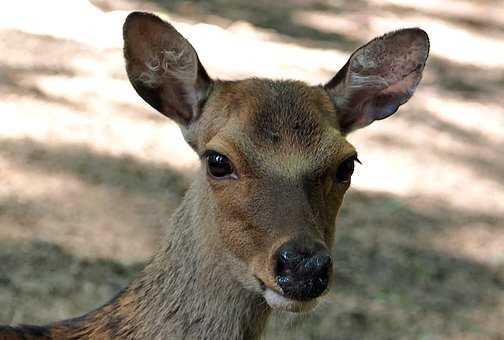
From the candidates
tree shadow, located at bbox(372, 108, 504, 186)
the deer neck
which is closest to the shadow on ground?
tree shadow, located at bbox(372, 108, 504, 186)

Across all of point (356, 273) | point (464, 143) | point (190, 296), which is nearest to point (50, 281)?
point (356, 273)

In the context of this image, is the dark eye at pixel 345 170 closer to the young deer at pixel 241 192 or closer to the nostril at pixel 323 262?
the young deer at pixel 241 192

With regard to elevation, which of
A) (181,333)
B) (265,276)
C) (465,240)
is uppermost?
(265,276)

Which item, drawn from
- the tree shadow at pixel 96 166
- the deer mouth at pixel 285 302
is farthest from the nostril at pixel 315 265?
the tree shadow at pixel 96 166

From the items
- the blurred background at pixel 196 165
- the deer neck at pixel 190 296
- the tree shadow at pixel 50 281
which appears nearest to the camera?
the deer neck at pixel 190 296

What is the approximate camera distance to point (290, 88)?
405cm

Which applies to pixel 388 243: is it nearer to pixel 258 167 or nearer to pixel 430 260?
pixel 430 260

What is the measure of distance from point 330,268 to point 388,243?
301 centimetres

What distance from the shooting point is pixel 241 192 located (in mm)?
3740

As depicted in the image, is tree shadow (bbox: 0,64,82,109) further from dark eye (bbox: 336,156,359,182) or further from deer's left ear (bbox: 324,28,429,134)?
dark eye (bbox: 336,156,359,182)

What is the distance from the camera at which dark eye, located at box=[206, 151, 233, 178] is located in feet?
12.4

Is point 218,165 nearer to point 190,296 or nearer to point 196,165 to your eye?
point 190,296

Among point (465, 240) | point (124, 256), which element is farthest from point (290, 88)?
point (465, 240)

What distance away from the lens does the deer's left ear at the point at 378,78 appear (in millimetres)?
4242
